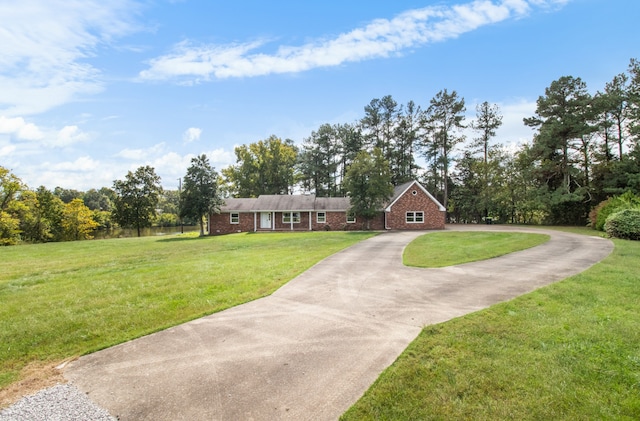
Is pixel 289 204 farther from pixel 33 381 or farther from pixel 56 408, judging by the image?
pixel 56 408

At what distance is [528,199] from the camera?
32.2 m

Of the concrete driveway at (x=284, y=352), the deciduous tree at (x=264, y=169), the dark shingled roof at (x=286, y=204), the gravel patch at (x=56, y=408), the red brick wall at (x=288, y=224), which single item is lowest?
the gravel patch at (x=56, y=408)

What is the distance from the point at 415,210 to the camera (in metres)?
30.2

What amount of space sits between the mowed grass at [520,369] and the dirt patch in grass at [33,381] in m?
3.51

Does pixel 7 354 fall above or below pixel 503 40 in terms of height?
below

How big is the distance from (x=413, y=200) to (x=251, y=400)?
1136 inches

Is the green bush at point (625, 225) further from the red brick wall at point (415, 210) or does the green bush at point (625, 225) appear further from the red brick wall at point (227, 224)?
the red brick wall at point (227, 224)

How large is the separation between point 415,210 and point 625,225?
→ 1558cm

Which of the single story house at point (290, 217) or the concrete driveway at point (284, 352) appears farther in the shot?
the single story house at point (290, 217)

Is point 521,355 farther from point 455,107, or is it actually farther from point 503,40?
point 455,107

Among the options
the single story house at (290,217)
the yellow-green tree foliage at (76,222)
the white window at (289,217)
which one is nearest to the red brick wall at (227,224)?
the single story house at (290,217)

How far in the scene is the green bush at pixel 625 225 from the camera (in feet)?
51.8

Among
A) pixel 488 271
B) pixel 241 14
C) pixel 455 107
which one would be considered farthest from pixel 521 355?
pixel 455 107

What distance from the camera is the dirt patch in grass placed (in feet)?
11.1
